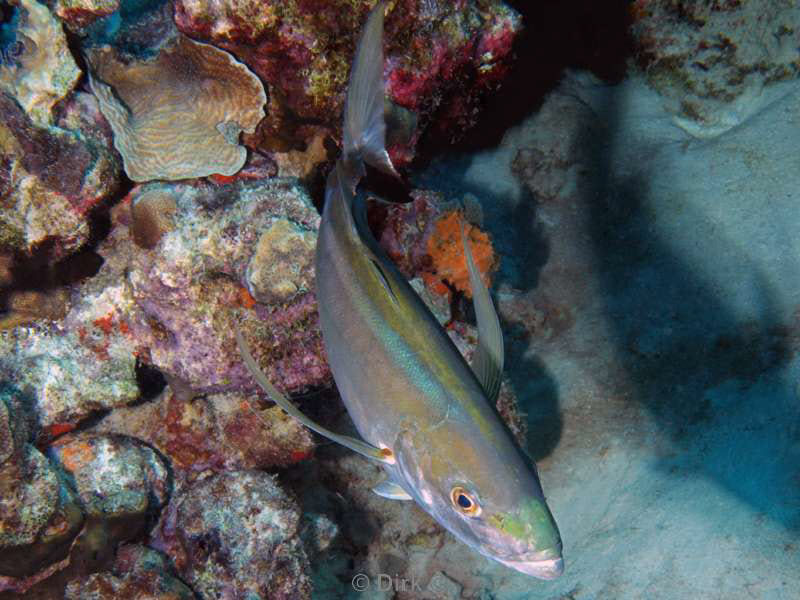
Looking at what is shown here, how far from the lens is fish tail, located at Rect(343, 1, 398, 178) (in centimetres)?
227

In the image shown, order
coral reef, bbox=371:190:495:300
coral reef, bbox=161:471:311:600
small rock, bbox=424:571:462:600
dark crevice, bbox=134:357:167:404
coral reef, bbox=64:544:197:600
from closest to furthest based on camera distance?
coral reef, bbox=64:544:197:600 → coral reef, bbox=161:471:311:600 → dark crevice, bbox=134:357:167:404 → coral reef, bbox=371:190:495:300 → small rock, bbox=424:571:462:600

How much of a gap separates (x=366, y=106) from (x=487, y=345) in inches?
48.8

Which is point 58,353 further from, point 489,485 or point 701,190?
point 701,190

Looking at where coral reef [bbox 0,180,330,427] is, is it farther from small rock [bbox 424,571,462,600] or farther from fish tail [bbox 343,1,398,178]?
small rock [bbox 424,571,462,600]

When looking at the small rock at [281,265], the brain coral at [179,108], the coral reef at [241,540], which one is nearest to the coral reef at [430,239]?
the small rock at [281,265]

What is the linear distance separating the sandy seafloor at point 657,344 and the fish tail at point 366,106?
3.44 metres

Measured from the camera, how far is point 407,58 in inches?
156

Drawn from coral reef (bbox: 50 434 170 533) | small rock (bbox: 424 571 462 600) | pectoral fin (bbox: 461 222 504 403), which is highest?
pectoral fin (bbox: 461 222 504 403)

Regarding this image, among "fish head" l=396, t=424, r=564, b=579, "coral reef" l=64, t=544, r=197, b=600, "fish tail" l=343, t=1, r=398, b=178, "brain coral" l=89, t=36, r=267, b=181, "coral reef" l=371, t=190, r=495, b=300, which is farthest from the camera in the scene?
"coral reef" l=371, t=190, r=495, b=300

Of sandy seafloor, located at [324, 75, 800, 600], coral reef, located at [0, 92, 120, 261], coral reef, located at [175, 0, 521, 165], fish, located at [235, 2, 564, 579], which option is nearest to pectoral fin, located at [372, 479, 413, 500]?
fish, located at [235, 2, 564, 579]

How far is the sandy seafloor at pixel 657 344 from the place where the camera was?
376cm

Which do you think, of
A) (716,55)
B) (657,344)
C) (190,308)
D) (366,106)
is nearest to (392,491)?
(366,106)

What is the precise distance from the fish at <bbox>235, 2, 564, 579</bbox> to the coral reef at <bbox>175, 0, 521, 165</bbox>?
1685 mm

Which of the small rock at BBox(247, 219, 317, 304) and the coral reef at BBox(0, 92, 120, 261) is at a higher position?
the small rock at BBox(247, 219, 317, 304)
